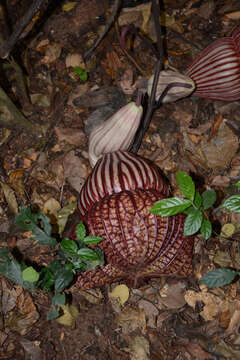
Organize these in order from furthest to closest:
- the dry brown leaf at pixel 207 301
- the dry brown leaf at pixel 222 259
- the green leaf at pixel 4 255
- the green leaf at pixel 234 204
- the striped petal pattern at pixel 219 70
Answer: the striped petal pattern at pixel 219 70 < the dry brown leaf at pixel 222 259 < the dry brown leaf at pixel 207 301 < the green leaf at pixel 4 255 < the green leaf at pixel 234 204

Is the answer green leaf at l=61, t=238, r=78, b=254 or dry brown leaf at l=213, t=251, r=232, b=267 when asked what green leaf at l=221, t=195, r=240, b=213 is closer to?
dry brown leaf at l=213, t=251, r=232, b=267

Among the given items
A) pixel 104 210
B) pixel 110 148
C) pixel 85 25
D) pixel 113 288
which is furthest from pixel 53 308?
pixel 85 25

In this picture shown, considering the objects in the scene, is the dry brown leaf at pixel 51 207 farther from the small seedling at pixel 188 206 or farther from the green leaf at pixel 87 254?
the small seedling at pixel 188 206

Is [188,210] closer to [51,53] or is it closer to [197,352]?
[197,352]

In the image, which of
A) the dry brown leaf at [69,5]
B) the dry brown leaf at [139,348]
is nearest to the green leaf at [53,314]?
the dry brown leaf at [139,348]

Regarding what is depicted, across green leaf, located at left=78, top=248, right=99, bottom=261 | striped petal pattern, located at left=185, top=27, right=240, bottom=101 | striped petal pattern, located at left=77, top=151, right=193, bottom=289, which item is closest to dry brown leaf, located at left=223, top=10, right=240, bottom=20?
striped petal pattern, located at left=185, top=27, right=240, bottom=101
